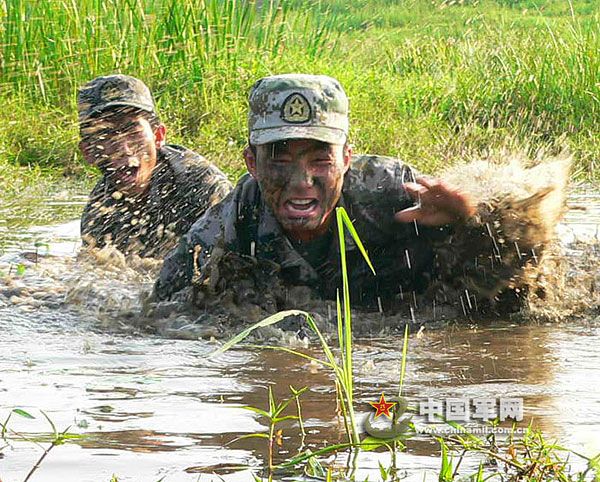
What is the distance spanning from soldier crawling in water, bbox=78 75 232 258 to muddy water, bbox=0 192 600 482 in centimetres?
101

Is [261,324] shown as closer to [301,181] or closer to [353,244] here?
[301,181]

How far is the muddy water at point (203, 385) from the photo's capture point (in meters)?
3.27

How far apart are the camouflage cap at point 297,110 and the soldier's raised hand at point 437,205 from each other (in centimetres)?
39

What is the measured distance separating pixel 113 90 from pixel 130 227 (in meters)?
0.77

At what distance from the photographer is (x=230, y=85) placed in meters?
10.9

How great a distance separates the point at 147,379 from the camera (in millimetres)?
4242

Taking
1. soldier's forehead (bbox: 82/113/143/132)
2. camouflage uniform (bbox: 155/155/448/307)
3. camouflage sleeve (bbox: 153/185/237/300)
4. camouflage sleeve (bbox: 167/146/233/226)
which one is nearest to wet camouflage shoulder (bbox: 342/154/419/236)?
camouflage uniform (bbox: 155/155/448/307)

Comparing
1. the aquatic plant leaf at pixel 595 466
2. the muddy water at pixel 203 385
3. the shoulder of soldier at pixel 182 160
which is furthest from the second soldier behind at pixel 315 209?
the aquatic plant leaf at pixel 595 466

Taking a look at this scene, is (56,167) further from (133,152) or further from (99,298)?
(99,298)

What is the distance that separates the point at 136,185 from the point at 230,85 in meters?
3.89

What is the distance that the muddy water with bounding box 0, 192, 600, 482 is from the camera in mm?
3268

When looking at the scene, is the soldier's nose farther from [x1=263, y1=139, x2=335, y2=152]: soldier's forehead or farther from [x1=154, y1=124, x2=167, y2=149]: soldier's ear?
[x1=154, y1=124, x2=167, y2=149]: soldier's ear

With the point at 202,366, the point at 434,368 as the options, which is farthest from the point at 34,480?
the point at 434,368

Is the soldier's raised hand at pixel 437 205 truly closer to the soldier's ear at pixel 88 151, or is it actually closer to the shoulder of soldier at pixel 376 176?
the shoulder of soldier at pixel 376 176
